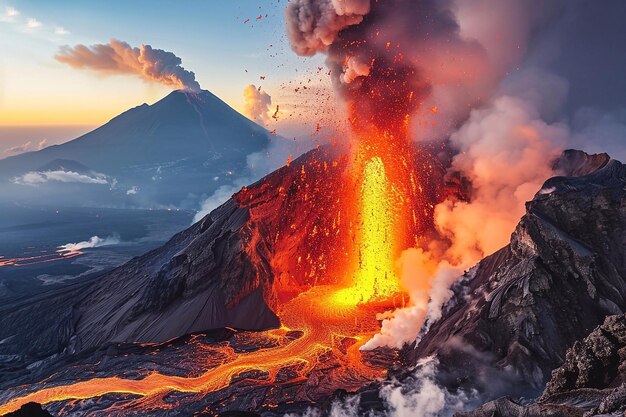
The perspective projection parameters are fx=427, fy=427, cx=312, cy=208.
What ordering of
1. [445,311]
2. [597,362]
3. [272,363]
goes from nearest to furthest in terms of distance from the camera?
1. [597,362]
2. [445,311]
3. [272,363]

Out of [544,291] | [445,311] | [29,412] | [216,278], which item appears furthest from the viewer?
[216,278]

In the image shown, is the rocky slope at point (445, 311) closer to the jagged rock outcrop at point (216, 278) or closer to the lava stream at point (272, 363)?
the jagged rock outcrop at point (216, 278)

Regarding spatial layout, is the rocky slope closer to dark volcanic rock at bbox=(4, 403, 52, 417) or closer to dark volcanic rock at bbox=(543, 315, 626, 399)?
dark volcanic rock at bbox=(543, 315, 626, 399)

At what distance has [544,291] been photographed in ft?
91.0

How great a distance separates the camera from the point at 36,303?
200 feet

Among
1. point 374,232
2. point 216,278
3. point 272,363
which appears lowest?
point 272,363

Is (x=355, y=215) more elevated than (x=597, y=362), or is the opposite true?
(x=355, y=215)

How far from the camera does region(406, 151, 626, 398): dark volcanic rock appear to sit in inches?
1039

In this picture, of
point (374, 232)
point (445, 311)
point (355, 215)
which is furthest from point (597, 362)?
point (355, 215)

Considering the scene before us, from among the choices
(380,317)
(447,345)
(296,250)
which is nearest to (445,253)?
(380,317)

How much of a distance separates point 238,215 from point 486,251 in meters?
30.7

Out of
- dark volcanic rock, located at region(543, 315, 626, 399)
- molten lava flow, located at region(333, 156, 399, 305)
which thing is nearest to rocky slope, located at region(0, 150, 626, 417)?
dark volcanic rock, located at region(543, 315, 626, 399)

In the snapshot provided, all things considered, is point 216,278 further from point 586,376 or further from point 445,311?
point 586,376

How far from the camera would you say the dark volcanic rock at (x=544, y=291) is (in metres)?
26.4
